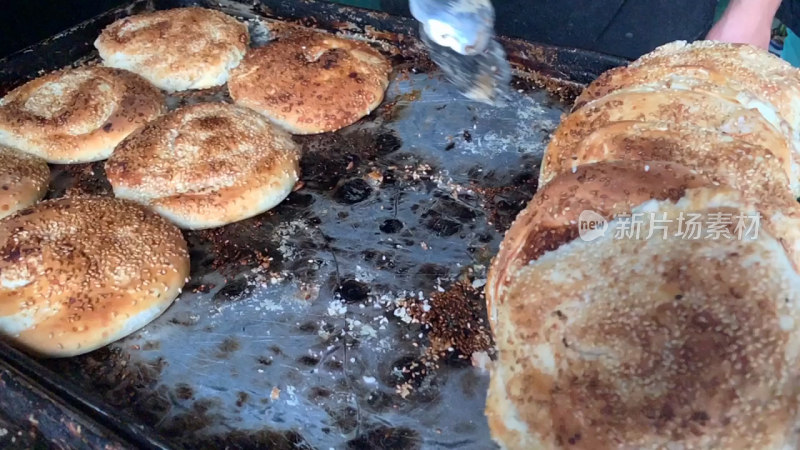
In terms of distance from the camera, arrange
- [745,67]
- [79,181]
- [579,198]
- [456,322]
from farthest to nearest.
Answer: [79,181] → [745,67] → [456,322] → [579,198]

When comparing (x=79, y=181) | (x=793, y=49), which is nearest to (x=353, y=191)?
(x=79, y=181)

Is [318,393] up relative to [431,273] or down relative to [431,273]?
down

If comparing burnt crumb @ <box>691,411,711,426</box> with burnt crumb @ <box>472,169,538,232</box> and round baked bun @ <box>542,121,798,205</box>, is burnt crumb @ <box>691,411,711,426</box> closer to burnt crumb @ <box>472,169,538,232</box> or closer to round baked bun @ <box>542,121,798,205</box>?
round baked bun @ <box>542,121,798,205</box>

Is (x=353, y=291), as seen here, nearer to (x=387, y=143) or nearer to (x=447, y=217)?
(x=447, y=217)

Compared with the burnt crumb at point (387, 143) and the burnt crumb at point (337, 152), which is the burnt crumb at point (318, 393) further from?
the burnt crumb at point (387, 143)

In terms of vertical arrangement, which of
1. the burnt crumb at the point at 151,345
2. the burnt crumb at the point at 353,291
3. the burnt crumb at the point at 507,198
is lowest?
the burnt crumb at the point at 151,345

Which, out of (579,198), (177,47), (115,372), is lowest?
(115,372)

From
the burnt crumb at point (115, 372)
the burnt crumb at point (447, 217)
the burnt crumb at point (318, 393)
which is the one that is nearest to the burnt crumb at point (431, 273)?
the burnt crumb at point (447, 217)

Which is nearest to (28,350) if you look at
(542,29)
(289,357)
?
(289,357)
